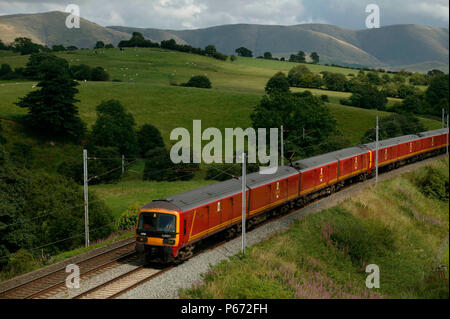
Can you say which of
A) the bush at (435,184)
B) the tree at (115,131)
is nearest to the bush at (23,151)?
the tree at (115,131)

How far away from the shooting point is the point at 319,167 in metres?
34.5

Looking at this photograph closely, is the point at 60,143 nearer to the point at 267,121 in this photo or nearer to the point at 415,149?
the point at 267,121

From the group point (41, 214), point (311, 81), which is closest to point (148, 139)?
point (41, 214)

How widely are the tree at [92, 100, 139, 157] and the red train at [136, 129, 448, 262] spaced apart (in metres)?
39.5

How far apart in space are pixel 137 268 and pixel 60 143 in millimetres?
56442

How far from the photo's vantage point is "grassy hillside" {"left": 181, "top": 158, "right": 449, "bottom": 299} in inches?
686

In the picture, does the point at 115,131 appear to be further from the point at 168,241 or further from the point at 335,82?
the point at 335,82

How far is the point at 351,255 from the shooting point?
25.3 meters

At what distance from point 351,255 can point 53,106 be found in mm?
60384

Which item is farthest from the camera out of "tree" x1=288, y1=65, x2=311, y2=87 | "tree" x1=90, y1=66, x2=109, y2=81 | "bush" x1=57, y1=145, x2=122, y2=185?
"tree" x1=288, y1=65, x2=311, y2=87

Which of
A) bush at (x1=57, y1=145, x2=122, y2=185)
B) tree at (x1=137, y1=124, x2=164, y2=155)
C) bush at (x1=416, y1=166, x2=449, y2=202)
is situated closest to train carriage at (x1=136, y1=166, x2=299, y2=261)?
bush at (x1=416, y1=166, x2=449, y2=202)

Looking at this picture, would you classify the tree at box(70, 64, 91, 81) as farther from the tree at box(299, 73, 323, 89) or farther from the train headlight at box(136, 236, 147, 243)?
the train headlight at box(136, 236, 147, 243)
